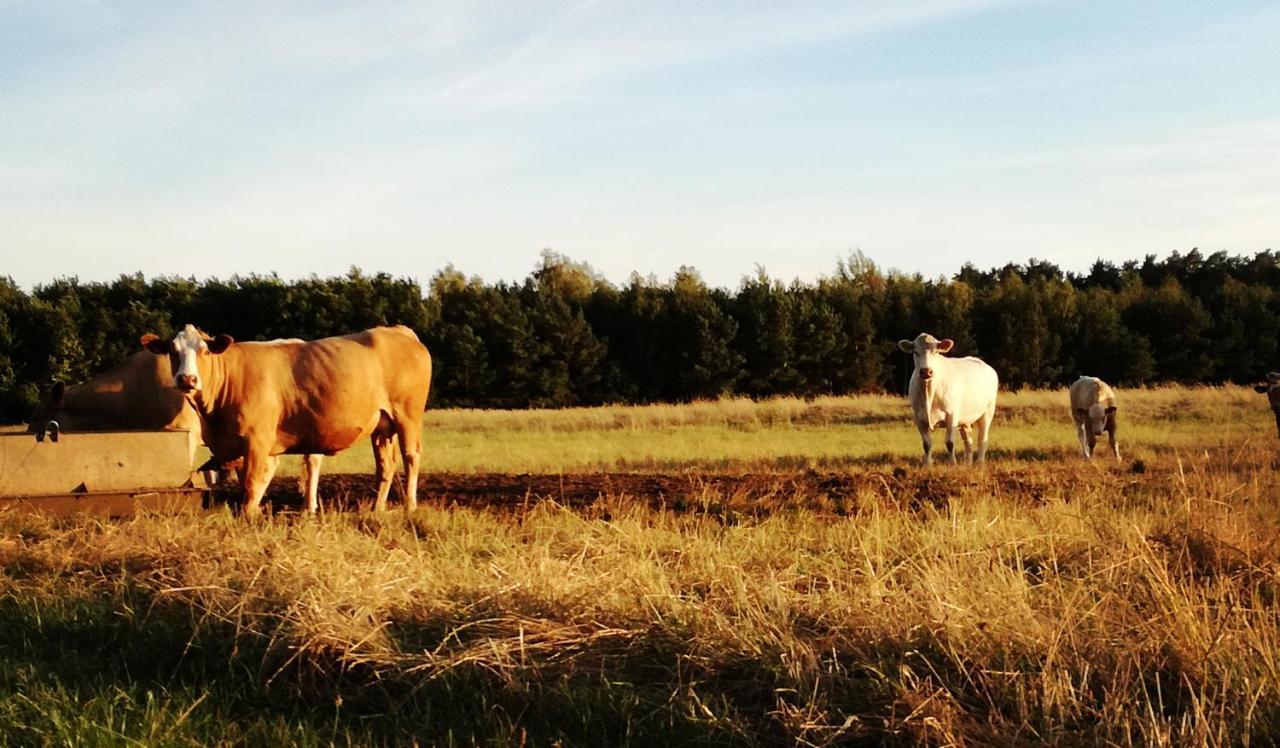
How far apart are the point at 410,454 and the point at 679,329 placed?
32971 millimetres

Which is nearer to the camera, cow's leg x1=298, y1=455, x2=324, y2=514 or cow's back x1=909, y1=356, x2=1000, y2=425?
cow's leg x1=298, y1=455, x2=324, y2=514

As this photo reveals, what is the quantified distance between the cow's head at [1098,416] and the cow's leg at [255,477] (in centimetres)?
1465

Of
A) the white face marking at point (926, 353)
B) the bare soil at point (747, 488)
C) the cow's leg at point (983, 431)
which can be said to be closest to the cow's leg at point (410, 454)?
the bare soil at point (747, 488)

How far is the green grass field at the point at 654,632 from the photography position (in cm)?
410

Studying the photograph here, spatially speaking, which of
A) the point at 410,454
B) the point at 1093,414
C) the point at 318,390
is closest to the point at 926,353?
the point at 1093,414

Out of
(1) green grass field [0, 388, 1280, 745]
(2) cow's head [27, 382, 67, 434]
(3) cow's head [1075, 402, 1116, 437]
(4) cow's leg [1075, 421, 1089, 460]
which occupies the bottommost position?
(4) cow's leg [1075, 421, 1089, 460]

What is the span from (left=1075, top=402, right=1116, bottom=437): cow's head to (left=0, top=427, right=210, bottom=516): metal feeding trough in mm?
15275

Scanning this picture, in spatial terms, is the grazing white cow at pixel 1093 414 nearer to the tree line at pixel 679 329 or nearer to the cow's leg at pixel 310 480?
the cow's leg at pixel 310 480

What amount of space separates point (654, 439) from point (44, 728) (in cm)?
1982

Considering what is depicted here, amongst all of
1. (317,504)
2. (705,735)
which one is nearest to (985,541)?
(705,735)

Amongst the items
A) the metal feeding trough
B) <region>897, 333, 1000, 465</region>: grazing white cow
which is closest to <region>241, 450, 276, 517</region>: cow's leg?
the metal feeding trough

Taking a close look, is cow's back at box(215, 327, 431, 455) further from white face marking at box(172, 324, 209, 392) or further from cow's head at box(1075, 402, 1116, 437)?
cow's head at box(1075, 402, 1116, 437)

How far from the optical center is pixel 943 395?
1875cm

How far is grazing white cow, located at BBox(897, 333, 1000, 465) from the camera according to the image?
1847 cm
